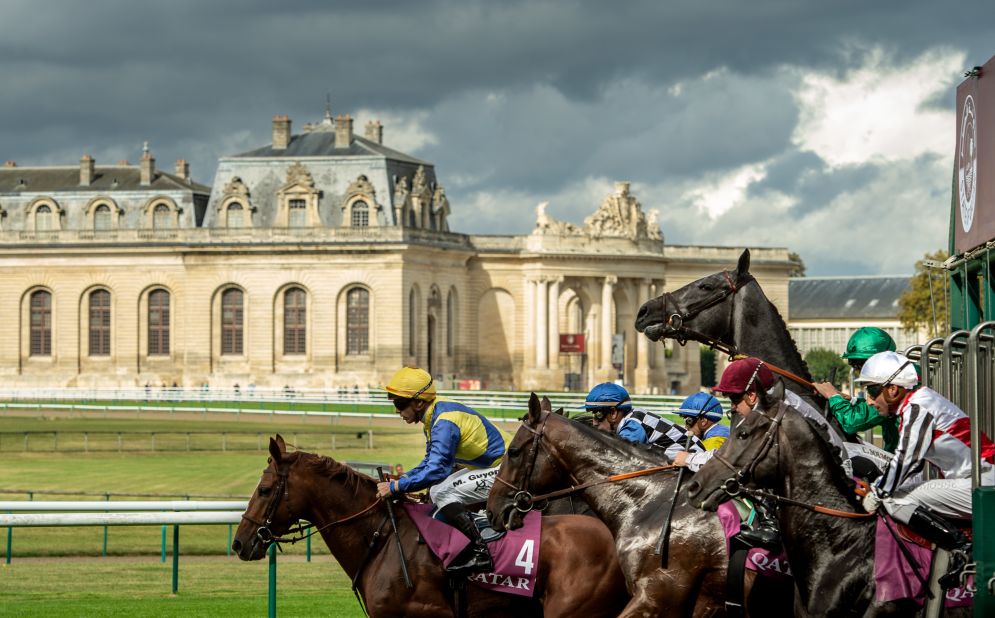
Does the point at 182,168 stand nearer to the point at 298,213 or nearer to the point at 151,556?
the point at 298,213

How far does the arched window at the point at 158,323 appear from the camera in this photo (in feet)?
257

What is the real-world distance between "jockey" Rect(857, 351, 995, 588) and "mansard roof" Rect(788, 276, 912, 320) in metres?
105

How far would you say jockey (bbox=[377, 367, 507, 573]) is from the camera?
10945mm

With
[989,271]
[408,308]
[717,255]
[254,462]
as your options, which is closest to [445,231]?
[408,308]

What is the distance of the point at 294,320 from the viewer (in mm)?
77438

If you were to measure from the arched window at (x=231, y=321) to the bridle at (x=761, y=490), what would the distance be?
69745 mm

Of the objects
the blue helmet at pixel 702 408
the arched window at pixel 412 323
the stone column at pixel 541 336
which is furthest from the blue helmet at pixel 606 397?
the stone column at pixel 541 336

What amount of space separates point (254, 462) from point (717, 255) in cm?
5847

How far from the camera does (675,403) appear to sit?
185 feet

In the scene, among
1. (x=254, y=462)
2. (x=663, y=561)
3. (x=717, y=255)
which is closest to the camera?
(x=663, y=561)

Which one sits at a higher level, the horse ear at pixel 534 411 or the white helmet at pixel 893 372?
the white helmet at pixel 893 372

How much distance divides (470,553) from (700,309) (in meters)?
2.71

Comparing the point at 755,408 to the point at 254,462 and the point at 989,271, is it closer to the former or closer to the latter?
the point at 989,271

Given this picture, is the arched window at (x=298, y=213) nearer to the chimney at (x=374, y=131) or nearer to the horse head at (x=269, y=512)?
the chimney at (x=374, y=131)
